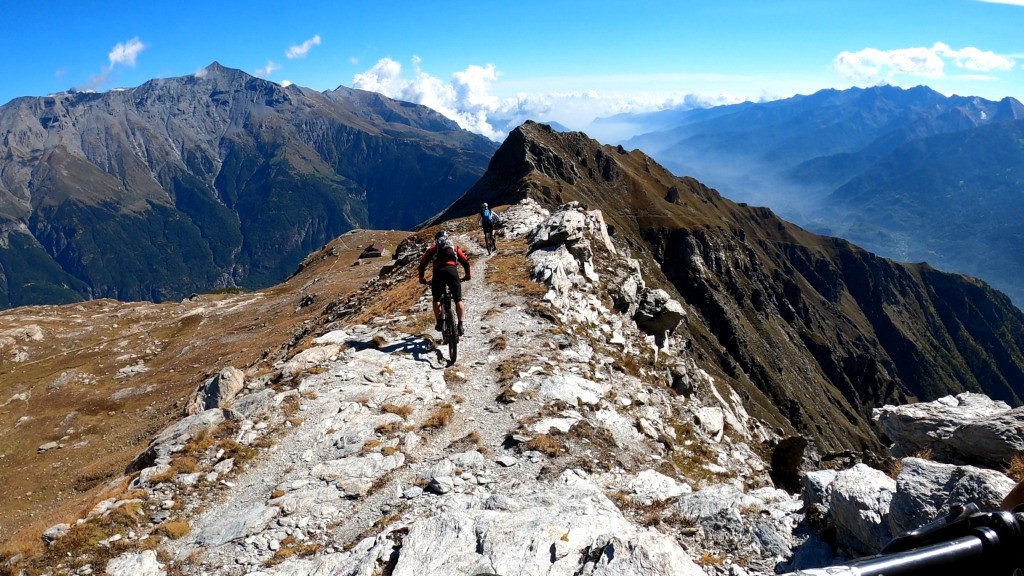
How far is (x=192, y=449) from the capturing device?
42.7 ft

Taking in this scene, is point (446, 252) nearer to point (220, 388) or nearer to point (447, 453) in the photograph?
point (447, 453)

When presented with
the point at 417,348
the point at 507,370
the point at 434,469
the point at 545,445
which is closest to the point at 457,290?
the point at 507,370

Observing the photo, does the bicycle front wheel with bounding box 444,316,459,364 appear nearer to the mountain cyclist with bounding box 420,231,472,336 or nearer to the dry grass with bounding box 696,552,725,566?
the mountain cyclist with bounding box 420,231,472,336

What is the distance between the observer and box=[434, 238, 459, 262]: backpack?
676 inches

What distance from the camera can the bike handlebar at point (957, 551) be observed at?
10.8ft

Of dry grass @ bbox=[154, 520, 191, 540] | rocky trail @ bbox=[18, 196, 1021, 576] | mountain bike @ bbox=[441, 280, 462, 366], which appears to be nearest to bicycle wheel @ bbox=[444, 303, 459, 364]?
mountain bike @ bbox=[441, 280, 462, 366]

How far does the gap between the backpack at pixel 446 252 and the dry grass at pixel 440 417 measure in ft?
16.4

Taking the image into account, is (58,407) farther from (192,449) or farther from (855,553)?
(855,553)

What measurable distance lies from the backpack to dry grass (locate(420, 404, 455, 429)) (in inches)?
197

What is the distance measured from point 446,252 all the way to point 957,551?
15049mm

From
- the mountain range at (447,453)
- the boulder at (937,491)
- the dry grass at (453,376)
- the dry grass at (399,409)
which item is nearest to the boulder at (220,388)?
the mountain range at (447,453)

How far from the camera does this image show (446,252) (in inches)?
679

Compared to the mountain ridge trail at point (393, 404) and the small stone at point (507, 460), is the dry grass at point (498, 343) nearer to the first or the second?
the mountain ridge trail at point (393, 404)

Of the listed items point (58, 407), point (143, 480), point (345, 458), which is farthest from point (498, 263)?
point (58, 407)
